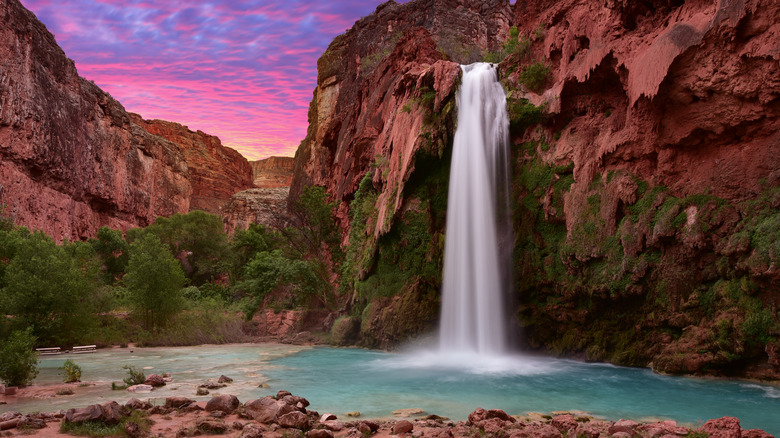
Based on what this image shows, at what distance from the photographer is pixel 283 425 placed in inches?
277

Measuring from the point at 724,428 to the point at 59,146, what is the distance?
5843 cm

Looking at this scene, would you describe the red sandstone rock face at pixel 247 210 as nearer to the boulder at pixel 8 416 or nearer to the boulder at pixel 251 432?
the boulder at pixel 8 416

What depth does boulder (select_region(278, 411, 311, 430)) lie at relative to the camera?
699cm

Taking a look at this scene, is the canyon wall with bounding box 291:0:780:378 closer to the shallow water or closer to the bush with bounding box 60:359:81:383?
the shallow water

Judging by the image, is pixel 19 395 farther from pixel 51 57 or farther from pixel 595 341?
pixel 51 57

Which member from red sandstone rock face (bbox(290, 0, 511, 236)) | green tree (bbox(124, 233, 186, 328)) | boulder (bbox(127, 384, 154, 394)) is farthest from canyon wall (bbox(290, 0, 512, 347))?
boulder (bbox(127, 384, 154, 394))

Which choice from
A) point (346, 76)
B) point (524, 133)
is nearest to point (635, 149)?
point (524, 133)

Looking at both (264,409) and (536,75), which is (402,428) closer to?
(264,409)

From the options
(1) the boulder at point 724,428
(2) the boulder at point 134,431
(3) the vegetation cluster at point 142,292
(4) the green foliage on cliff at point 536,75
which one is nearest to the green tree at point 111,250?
(3) the vegetation cluster at point 142,292

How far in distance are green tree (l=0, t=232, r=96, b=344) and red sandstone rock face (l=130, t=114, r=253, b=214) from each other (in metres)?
91.9

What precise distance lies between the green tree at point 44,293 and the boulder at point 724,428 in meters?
19.8

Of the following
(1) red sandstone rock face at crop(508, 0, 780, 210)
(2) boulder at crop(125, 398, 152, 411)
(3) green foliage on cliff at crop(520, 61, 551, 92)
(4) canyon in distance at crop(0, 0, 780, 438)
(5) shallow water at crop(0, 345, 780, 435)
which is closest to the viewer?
(2) boulder at crop(125, 398, 152, 411)

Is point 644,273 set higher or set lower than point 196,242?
lower

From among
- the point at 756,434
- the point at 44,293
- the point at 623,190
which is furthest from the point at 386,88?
the point at 756,434
